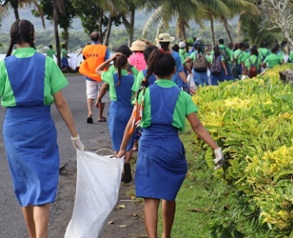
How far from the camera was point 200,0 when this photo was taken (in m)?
35.6

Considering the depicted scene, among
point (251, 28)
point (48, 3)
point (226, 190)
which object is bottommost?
point (251, 28)

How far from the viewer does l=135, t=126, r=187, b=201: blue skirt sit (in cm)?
543

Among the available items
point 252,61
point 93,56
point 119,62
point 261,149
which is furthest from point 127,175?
point 252,61

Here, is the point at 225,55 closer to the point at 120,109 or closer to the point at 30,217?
the point at 120,109

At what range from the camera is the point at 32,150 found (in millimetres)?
5152

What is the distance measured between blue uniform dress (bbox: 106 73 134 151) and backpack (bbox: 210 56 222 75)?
29.4 ft

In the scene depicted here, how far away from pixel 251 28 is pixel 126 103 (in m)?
37.3

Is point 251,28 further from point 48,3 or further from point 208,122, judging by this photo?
point 208,122

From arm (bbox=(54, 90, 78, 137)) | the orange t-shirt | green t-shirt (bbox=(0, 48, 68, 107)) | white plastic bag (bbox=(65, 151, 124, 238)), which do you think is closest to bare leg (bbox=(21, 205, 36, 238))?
white plastic bag (bbox=(65, 151, 124, 238))

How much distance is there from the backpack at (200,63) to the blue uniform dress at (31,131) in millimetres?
11739

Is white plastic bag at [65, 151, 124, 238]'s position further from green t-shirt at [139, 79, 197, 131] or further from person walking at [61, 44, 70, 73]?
person walking at [61, 44, 70, 73]

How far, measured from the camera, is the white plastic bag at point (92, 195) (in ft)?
17.3

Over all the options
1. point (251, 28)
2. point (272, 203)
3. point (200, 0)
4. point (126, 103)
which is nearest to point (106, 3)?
point (200, 0)

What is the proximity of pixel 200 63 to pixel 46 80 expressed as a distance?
467 inches
